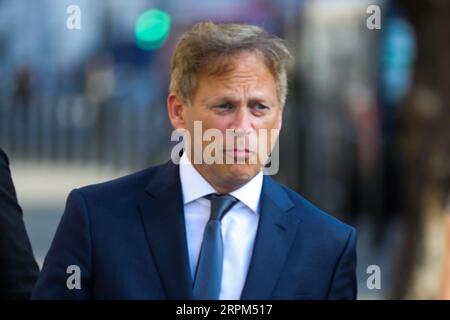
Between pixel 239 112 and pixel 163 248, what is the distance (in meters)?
0.33

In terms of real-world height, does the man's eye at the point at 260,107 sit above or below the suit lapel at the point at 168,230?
above

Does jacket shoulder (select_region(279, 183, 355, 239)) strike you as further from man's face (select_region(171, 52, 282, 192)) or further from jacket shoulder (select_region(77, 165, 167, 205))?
jacket shoulder (select_region(77, 165, 167, 205))

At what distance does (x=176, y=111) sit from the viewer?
2701 millimetres

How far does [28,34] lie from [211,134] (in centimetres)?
1702

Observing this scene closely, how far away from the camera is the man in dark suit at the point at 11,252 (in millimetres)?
3084

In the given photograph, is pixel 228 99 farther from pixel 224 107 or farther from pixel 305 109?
pixel 305 109

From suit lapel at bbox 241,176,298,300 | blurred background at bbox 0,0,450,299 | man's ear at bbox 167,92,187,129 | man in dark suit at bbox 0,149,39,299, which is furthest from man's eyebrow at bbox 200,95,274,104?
blurred background at bbox 0,0,450,299

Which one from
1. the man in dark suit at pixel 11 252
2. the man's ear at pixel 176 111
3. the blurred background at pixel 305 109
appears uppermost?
the man's ear at pixel 176 111

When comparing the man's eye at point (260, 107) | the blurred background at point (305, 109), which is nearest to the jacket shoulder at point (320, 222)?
the man's eye at point (260, 107)

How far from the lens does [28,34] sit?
756 inches

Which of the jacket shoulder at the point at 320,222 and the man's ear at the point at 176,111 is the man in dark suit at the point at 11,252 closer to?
the man's ear at the point at 176,111

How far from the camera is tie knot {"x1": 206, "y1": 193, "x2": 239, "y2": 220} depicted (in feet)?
8.40

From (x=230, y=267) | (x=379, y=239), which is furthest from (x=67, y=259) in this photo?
(x=379, y=239)

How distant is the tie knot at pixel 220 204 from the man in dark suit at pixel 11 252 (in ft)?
2.35
